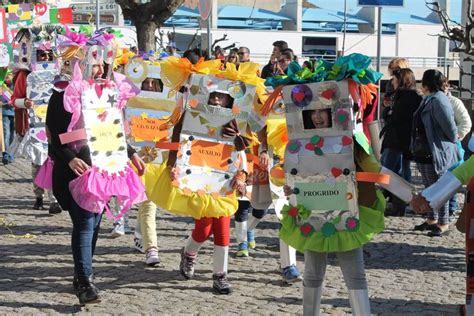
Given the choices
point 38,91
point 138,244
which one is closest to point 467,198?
point 138,244

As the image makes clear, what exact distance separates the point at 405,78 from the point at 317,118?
5.17 m

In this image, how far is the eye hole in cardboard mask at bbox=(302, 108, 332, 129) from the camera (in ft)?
19.0

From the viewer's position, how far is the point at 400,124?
11.2 metres

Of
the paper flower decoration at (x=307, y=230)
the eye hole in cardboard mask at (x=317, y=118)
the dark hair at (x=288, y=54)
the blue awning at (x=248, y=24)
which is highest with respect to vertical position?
the blue awning at (x=248, y=24)

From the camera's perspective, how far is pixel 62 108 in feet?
22.1

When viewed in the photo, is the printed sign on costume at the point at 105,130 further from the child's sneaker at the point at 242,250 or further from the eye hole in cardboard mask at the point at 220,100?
the child's sneaker at the point at 242,250

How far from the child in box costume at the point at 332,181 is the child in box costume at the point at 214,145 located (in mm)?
1397

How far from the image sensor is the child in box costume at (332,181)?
565 cm

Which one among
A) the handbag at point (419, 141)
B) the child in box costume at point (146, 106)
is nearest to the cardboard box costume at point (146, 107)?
the child in box costume at point (146, 106)

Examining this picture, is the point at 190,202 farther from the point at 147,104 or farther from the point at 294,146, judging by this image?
the point at 147,104

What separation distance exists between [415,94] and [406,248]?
2345 millimetres

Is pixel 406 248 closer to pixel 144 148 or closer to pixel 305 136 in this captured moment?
pixel 144 148

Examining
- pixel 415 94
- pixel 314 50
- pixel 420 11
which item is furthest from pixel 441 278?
pixel 420 11

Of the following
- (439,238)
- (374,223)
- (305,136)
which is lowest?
(439,238)
